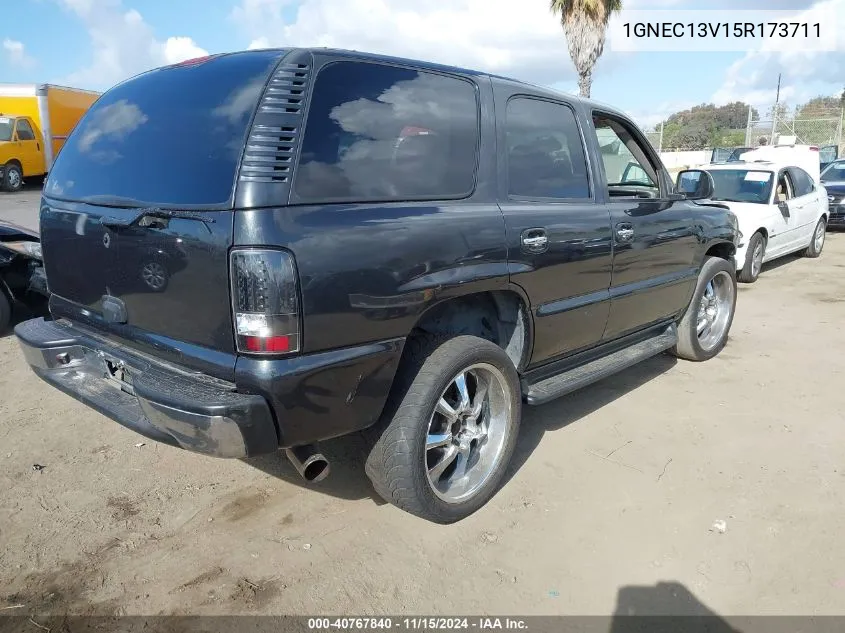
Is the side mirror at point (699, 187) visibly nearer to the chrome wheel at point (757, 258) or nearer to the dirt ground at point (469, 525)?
the dirt ground at point (469, 525)

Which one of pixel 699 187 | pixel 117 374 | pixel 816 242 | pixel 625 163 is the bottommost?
pixel 816 242

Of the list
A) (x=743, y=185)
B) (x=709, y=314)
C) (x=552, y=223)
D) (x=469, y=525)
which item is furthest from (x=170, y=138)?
(x=743, y=185)

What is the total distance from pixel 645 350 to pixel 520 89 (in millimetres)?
1859

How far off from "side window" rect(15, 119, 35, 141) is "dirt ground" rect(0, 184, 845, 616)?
57.5 ft

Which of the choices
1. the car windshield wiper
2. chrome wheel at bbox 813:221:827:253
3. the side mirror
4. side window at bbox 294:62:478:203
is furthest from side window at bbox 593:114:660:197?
chrome wheel at bbox 813:221:827:253

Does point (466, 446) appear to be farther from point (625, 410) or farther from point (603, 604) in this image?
point (625, 410)

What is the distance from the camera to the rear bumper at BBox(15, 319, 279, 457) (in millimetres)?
2236

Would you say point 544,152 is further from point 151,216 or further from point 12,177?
point 12,177

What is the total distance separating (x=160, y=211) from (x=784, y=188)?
9.52 metres

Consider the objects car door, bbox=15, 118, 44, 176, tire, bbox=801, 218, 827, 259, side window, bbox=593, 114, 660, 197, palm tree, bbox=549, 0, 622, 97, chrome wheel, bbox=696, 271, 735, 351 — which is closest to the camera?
side window, bbox=593, 114, 660, 197

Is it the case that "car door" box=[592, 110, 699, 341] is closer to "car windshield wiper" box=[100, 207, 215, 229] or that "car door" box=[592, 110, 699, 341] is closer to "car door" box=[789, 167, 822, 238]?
"car windshield wiper" box=[100, 207, 215, 229]

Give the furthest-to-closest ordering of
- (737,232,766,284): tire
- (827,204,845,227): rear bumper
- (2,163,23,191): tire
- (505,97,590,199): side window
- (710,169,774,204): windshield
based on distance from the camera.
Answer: (2,163,23,191): tire → (827,204,845,227): rear bumper → (710,169,774,204): windshield → (737,232,766,284): tire → (505,97,590,199): side window

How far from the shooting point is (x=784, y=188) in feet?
31.0

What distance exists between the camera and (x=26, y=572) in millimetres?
2596
